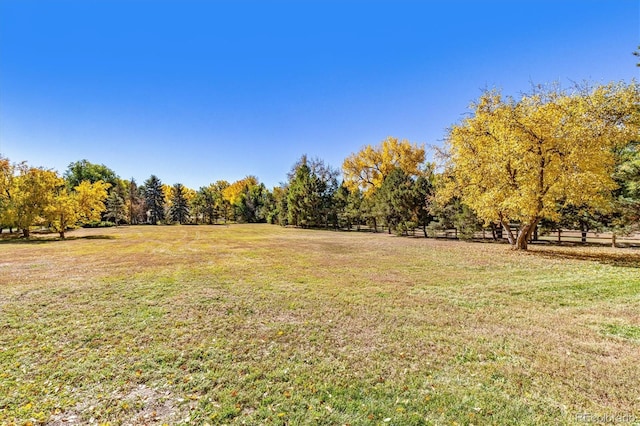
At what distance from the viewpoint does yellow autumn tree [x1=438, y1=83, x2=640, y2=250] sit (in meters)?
14.0

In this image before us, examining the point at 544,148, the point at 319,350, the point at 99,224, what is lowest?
the point at 319,350

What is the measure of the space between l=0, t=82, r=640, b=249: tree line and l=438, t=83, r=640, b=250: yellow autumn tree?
52 millimetres

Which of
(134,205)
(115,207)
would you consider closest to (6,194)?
(115,207)

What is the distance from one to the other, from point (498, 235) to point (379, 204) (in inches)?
493

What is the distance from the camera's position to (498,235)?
95.6 feet

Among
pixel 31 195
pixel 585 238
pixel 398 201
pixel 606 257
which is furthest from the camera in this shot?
pixel 398 201

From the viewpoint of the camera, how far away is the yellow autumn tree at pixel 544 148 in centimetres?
1398

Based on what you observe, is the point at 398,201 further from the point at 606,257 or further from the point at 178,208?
the point at 178,208

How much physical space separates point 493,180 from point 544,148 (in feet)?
9.19

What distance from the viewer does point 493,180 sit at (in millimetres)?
16969

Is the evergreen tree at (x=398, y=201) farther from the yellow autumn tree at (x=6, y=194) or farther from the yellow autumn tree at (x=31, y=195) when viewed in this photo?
the yellow autumn tree at (x=6, y=194)

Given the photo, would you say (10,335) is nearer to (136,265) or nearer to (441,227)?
(136,265)

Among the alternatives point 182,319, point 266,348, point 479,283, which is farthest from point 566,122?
point 182,319

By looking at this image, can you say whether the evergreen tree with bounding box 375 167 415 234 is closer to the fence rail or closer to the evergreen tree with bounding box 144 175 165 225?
the fence rail
